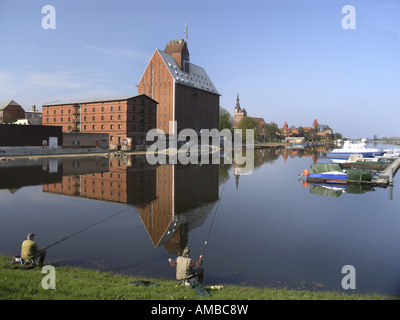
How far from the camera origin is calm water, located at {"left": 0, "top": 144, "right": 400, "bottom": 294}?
9.35 m

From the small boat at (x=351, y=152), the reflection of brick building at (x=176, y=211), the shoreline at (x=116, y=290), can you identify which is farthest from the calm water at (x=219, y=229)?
the small boat at (x=351, y=152)

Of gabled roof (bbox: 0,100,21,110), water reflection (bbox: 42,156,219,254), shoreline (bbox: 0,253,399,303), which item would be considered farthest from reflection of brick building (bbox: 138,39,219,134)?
shoreline (bbox: 0,253,399,303)

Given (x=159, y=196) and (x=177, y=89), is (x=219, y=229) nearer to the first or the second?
(x=159, y=196)

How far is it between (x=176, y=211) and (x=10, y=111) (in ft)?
360

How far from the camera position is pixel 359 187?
28656mm

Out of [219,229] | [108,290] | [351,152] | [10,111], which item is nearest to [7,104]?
[10,111]

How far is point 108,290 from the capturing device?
6.75 metres

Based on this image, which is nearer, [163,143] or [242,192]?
[242,192]

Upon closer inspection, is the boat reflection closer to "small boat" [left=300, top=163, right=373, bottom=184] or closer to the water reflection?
"small boat" [left=300, top=163, right=373, bottom=184]

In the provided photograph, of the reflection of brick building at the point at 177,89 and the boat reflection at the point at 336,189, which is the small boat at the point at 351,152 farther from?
the reflection of brick building at the point at 177,89

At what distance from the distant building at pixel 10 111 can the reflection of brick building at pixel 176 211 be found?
95952 mm
